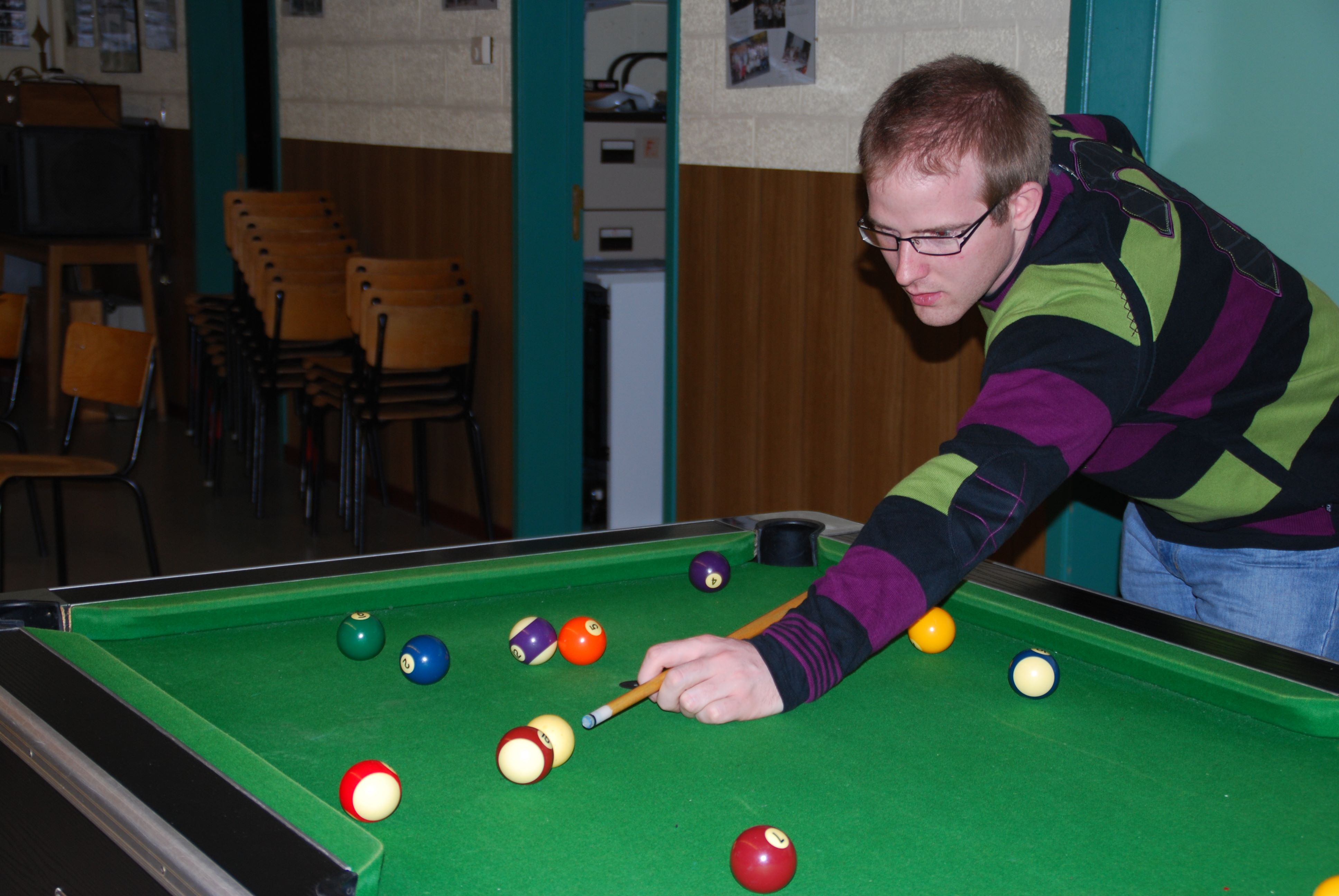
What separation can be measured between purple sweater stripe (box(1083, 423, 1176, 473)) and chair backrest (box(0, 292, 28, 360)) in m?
3.73

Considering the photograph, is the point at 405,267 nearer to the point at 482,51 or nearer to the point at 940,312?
the point at 482,51

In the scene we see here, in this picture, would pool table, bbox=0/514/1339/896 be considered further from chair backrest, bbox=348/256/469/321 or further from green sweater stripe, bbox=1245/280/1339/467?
chair backrest, bbox=348/256/469/321

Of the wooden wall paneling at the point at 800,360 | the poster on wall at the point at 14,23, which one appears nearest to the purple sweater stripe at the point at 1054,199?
the wooden wall paneling at the point at 800,360

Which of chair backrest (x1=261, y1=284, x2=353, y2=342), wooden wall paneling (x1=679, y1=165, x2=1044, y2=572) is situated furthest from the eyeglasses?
chair backrest (x1=261, y1=284, x2=353, y2=342)

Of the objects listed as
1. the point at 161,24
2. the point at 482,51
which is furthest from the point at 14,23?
the point at 482,51

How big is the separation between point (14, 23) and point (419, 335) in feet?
18.9

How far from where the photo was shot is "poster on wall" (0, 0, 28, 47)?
8164mm

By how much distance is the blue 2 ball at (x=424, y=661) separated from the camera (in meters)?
1.55

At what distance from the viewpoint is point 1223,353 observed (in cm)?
160

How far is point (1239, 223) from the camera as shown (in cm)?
258

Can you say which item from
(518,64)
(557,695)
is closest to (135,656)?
(557,695)

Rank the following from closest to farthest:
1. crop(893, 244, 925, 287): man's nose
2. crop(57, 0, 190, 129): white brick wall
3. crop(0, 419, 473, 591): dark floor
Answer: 1. crop(893, 244, 925, 287): man's nose
2. crop(0, 419, 473, 591): dark floor
3. crop(57, 0, 190, 129): white brick wall

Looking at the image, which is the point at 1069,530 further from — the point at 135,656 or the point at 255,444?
the point at 255,444

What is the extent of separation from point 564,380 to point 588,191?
1.13 meters
